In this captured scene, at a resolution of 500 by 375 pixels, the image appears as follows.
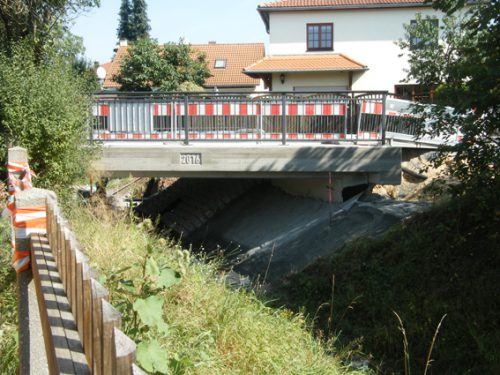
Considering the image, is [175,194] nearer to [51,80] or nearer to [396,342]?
[51,80]

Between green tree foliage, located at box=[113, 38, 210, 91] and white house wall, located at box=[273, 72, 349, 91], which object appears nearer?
white house wall, located at box=[273, 72, 349, 91]

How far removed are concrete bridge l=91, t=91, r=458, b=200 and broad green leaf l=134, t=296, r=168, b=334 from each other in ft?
30.9

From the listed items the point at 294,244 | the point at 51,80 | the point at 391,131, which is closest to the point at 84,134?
the point at 51,80

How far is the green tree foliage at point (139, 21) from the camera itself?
87375 mm

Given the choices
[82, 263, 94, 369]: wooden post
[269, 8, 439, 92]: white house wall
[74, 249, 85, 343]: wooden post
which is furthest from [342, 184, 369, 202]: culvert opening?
[269, 8, 439, 92]: white house wall

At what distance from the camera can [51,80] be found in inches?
394

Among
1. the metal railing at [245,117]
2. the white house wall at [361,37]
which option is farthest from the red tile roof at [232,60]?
the metal railing at [245,117]

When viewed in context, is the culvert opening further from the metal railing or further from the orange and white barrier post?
the orange and white barrier post

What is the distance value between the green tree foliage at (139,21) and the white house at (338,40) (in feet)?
207

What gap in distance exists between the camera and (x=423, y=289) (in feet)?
28.0

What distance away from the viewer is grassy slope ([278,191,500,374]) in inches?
285

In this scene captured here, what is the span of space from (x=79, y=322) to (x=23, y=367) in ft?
4.66

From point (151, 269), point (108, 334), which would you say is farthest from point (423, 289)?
point (108, 334)

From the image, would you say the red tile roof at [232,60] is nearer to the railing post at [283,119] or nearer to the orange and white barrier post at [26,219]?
the railing post at [283,119]
